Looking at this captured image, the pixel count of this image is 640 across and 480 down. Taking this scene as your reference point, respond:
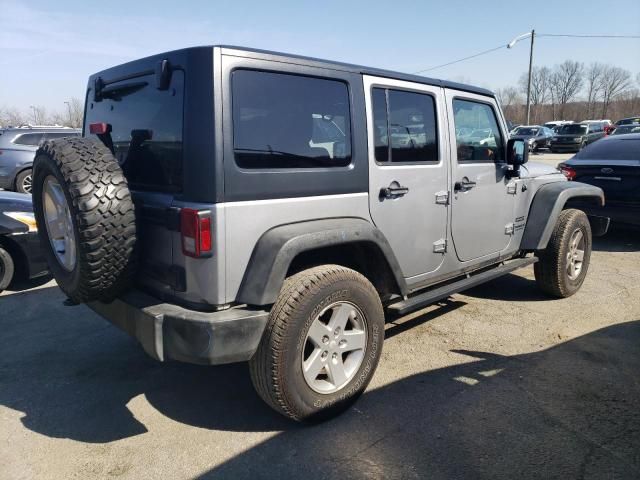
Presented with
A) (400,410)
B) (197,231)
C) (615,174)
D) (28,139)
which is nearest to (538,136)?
(615,174)

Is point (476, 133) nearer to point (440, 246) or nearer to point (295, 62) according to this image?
point (440, 246)

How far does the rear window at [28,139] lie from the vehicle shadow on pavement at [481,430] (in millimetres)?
11715

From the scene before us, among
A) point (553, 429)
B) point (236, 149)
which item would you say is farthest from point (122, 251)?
point (553, 429)

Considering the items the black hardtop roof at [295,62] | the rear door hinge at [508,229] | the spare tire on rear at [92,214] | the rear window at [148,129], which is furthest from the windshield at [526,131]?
the spare tire on rear at [92,214]

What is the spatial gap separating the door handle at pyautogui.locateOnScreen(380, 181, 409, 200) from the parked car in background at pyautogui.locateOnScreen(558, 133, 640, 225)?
4.68 metres

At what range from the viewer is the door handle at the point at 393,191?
10.3ft

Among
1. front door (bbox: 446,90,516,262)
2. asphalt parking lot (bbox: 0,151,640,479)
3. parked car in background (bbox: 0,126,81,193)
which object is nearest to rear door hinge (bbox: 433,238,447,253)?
front door (bbox: 446,90,516,262)

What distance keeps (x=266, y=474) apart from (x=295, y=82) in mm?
2050

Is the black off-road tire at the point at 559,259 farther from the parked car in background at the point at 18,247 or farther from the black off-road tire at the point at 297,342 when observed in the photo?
the parked car in background at the point at 18,247

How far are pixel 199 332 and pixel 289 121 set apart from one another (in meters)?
1.21

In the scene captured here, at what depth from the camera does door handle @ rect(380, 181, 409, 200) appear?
3137mm

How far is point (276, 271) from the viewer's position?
2461 mm

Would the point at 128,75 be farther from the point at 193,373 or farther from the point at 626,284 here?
the point at 626,284

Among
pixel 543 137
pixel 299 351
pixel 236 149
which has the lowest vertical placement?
pixel 299 351
